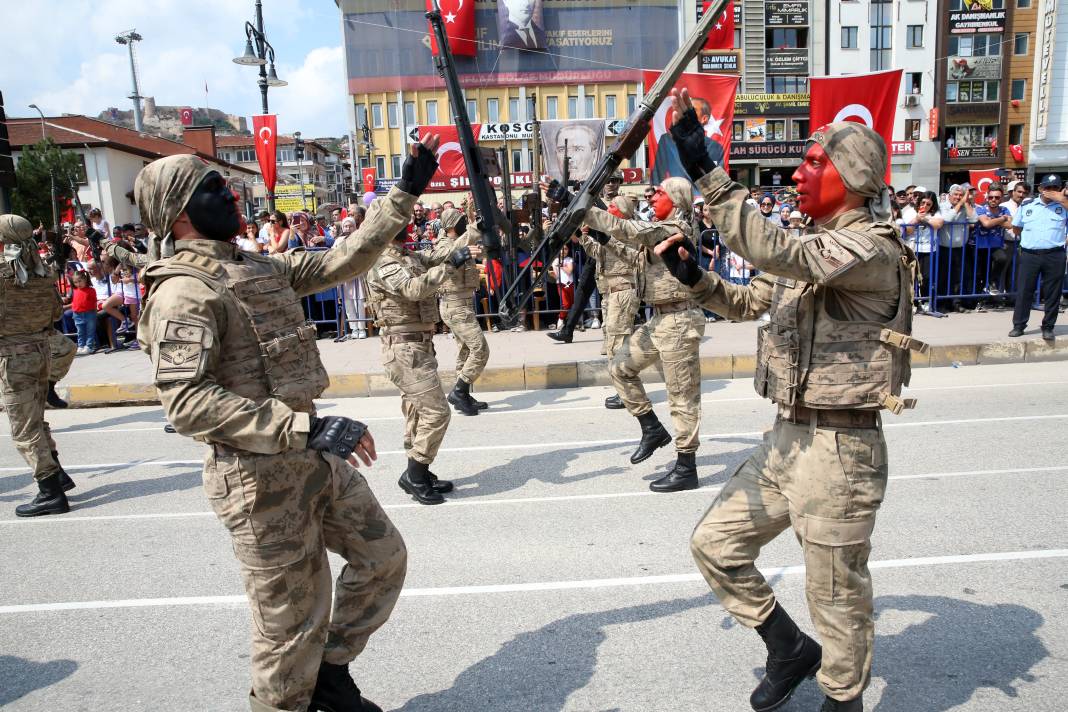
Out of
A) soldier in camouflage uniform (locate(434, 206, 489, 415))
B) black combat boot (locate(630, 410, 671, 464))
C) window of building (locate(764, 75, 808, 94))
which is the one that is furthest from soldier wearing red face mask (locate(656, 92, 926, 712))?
window of building (locate(764, 75, 808, 94))

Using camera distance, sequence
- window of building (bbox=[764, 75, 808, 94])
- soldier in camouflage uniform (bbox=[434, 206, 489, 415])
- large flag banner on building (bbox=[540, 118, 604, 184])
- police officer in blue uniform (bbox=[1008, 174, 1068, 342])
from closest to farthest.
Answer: soldier in camouflage uniform (bbox=[434, 206, 489, 415]) → police officer in blue uniform (bbox=[1008, 174, 1068, 342]) → large flag banner on building (bbox=[540, 118, 604, 184]) → window of building (bbox=[764, 75, 808, 94])

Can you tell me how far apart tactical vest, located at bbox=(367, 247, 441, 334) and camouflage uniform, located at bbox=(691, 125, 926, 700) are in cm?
324

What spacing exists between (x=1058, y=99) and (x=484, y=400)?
46.5 m

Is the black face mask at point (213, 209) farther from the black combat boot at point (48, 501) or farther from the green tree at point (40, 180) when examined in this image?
the green tree at point (40, 180)

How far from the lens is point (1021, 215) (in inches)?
375

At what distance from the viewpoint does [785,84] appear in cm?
4559

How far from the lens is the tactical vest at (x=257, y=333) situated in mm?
2416

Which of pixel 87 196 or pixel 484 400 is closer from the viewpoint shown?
pixel 484 400

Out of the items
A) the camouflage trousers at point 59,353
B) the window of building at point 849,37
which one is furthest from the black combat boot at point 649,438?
the window of building at point 849,37

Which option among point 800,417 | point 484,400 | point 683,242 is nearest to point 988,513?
point 800,417

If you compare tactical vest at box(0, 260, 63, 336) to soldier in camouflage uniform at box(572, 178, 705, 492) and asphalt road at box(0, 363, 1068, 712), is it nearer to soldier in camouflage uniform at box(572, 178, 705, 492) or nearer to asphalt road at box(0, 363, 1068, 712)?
asphalt road at box(0, 363, 1068, 712)

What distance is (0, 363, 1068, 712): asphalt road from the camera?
3.02m

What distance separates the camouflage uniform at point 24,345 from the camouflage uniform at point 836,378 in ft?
17.1

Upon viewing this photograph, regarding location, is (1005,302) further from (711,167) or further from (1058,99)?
(1058,99)
